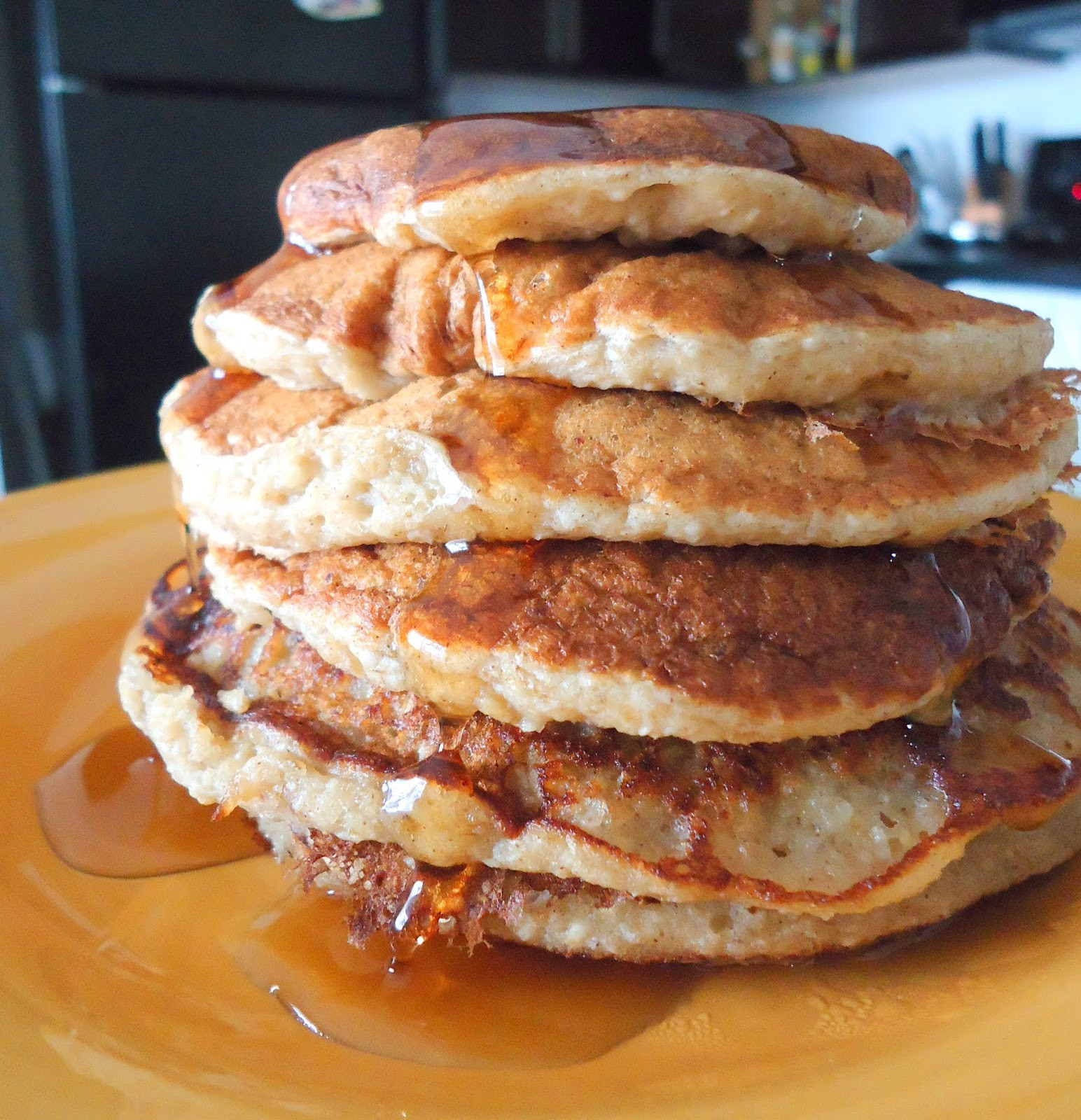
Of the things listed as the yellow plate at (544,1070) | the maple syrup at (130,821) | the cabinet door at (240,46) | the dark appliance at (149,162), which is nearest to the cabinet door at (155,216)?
the dark appliance at (149,162)

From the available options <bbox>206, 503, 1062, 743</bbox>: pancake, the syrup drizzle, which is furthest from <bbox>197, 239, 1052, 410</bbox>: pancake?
the syrup drizzle

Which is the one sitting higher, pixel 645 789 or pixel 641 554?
pixel 641 554

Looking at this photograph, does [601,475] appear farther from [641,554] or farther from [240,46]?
[240,46]

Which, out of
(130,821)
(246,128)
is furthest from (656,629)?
(246,128)

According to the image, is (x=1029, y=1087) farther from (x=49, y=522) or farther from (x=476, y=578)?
(x=49, y=522)

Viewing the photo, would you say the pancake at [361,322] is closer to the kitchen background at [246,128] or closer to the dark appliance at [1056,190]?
the kitchen background at [246,128]

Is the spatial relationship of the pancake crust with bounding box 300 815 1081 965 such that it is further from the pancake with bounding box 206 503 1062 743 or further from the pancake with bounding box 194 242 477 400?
the pancake with bounding box 194 242 477 400
